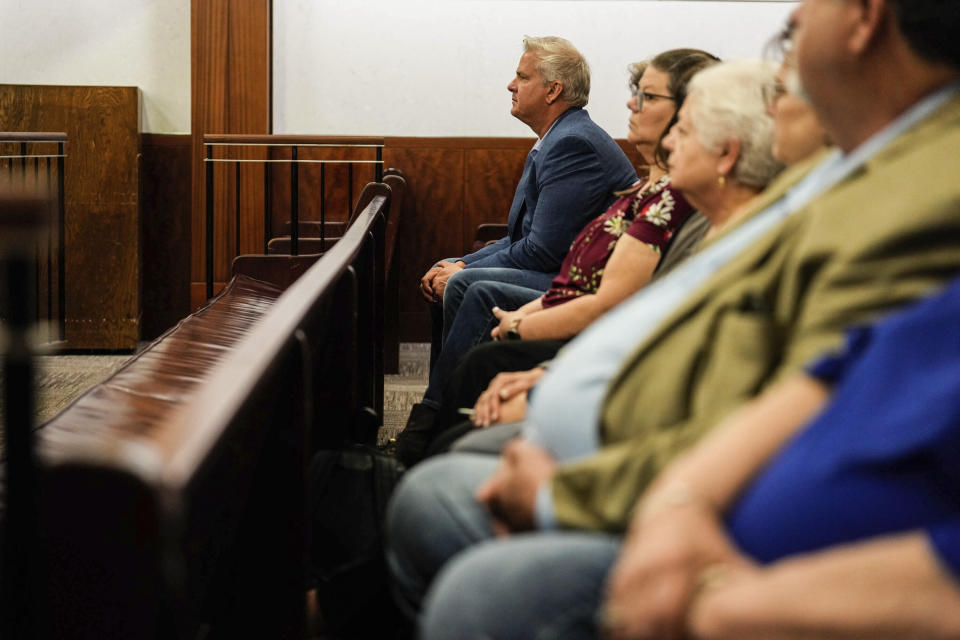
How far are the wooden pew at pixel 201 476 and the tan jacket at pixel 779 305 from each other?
0.38m

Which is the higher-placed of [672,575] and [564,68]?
[564,68]

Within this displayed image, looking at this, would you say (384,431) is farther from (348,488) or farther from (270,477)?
(270,477)

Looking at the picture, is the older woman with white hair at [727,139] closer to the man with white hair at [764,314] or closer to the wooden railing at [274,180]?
the man with white hair at [764,314]

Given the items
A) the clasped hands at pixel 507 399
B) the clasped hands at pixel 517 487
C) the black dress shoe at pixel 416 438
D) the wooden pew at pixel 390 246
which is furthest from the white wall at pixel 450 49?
the clasped hands at pixel 517 487

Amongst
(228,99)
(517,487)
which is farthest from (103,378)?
(517,487)

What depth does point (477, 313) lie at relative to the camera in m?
3.25

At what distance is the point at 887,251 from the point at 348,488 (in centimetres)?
117

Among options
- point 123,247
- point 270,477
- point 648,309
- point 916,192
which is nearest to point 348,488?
point 270,477

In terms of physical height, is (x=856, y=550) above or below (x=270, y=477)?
above

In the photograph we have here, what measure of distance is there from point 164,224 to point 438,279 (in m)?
2.54

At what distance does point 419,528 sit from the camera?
4.44 ft

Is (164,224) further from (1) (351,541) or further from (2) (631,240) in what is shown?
(1) (351,541)

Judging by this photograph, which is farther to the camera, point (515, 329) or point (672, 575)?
point (515, 329)

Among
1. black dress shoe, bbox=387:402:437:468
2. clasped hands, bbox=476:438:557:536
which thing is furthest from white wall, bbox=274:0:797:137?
clasped hands, bbox=476:438:557:536
